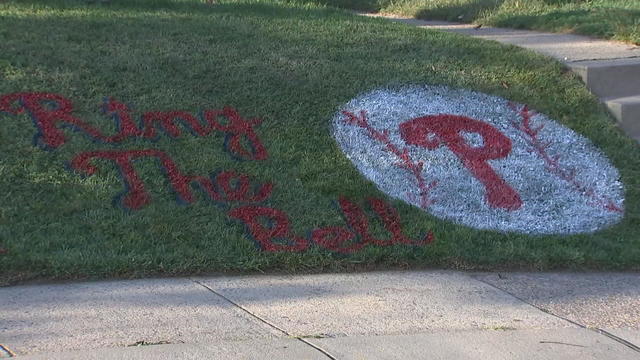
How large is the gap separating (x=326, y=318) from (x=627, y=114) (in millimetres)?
4579

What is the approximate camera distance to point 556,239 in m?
6.43

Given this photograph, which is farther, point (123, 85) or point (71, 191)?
point (123, 85)

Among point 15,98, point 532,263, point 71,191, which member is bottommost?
point 532,263

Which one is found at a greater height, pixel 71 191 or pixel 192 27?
pixel 192 27

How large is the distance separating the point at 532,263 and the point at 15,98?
13.5 ft

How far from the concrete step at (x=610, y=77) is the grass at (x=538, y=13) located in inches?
49.9

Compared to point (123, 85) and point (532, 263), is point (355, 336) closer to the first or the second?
point (532, 263)

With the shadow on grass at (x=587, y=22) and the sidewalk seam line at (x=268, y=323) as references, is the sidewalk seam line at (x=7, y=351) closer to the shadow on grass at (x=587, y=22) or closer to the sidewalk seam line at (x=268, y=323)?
the sidewalk seam line at (x=268, y=323)

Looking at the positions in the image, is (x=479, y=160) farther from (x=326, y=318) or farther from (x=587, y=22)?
(x=587, y=22)

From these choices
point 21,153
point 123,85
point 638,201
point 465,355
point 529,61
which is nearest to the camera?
point 465,355

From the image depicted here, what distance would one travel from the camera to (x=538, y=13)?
11867 mm

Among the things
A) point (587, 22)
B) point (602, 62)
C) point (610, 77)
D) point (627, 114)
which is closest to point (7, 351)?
point (627, 114)

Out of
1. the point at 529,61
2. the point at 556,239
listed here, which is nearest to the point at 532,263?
the point at 556,239

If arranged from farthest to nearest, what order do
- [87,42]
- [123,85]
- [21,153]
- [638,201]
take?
[87,42]
[123,85]
[638,201]
[21,153]
